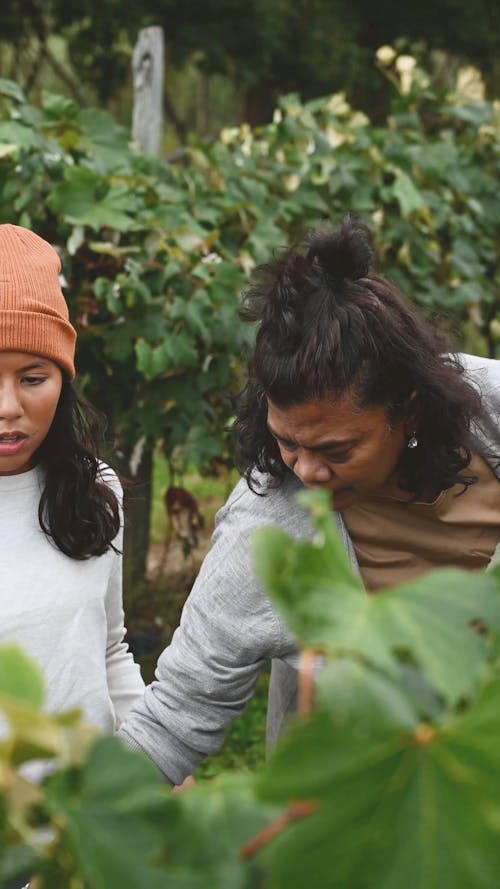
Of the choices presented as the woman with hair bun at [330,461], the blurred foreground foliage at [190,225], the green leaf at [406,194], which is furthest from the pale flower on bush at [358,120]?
the woman with hair bun at [330,461]

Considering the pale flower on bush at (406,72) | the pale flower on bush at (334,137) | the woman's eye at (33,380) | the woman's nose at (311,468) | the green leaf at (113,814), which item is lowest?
the pale flower on bush at (334,137)

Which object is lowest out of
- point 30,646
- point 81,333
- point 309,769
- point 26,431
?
point 81,333

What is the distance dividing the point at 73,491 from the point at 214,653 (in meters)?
0.39

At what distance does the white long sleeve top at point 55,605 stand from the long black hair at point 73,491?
0.06 ft

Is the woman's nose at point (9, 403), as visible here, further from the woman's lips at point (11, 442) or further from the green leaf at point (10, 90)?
the green leaf at point (10, 90)

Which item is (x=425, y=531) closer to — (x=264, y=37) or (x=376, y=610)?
(x=376, y=610)

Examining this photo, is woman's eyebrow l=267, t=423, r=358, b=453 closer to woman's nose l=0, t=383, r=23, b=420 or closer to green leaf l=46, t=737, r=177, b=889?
woman's nose l=0, t=383, r=23, b=420

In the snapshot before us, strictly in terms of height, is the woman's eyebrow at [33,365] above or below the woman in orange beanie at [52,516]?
above

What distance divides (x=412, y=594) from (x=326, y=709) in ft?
0.26

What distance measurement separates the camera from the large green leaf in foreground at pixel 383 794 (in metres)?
0.52

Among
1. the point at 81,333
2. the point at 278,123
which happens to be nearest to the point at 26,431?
the point at 81,333

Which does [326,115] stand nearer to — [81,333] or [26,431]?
[81,333]

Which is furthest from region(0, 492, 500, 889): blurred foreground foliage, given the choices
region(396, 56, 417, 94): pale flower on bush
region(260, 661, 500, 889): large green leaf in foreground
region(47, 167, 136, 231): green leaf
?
region(396, 56, 417, 94): pale flower on bush

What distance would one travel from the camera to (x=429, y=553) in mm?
2125
